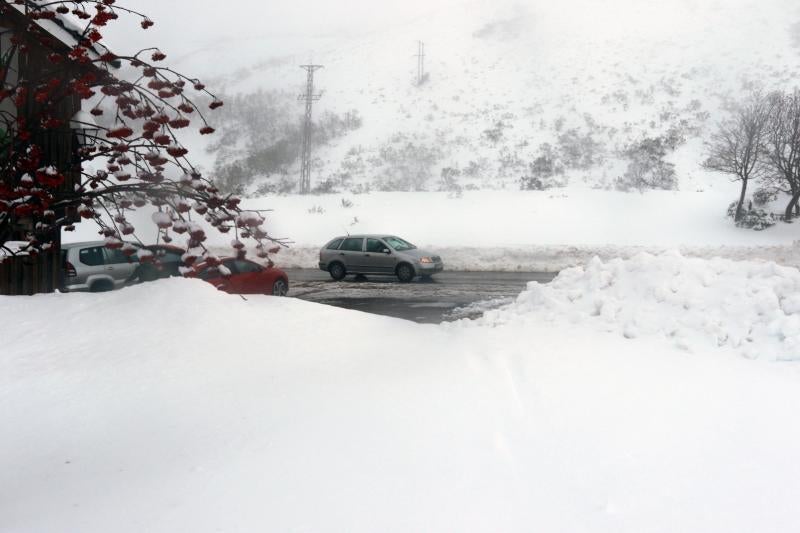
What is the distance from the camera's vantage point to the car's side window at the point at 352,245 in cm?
1935

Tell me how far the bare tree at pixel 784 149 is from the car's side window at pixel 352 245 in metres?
24.1

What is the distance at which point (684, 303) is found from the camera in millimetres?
7402

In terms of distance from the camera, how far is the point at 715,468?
13.7 feet

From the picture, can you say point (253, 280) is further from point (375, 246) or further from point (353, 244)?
point (353, 244)

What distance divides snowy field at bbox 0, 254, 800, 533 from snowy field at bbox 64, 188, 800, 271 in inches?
669

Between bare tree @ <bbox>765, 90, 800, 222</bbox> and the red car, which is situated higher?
bare tree @ <bbox>765, 90, 800, 222</bbox>

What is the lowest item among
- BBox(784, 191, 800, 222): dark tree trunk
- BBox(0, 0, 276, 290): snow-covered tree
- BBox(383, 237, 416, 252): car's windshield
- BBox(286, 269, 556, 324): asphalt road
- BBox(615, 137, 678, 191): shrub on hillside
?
BBox(286, 269, 556, 324): asphalt road

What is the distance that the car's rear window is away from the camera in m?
19.3

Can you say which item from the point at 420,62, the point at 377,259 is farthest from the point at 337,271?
the point at 420,62

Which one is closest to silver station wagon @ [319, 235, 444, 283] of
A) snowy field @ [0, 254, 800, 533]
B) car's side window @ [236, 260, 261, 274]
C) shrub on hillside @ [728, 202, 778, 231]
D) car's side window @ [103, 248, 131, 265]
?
car's side window @ [236, 260, 261, 274]

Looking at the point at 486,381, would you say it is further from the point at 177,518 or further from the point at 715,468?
the point at 177,518

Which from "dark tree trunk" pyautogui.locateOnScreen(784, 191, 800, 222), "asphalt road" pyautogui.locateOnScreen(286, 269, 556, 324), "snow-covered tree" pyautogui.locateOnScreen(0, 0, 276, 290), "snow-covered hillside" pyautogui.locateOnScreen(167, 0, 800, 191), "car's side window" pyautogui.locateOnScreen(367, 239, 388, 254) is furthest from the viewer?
"snow-covered hillside" pyautogui.locateOnScreen(167, 0, 800, 191)

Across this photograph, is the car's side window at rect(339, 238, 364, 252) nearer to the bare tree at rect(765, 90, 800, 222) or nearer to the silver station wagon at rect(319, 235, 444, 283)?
the silver station wagon at rect(319, 235, 444, 283)

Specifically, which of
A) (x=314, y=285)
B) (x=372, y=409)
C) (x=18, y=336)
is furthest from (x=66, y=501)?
(x=314, y=285)
